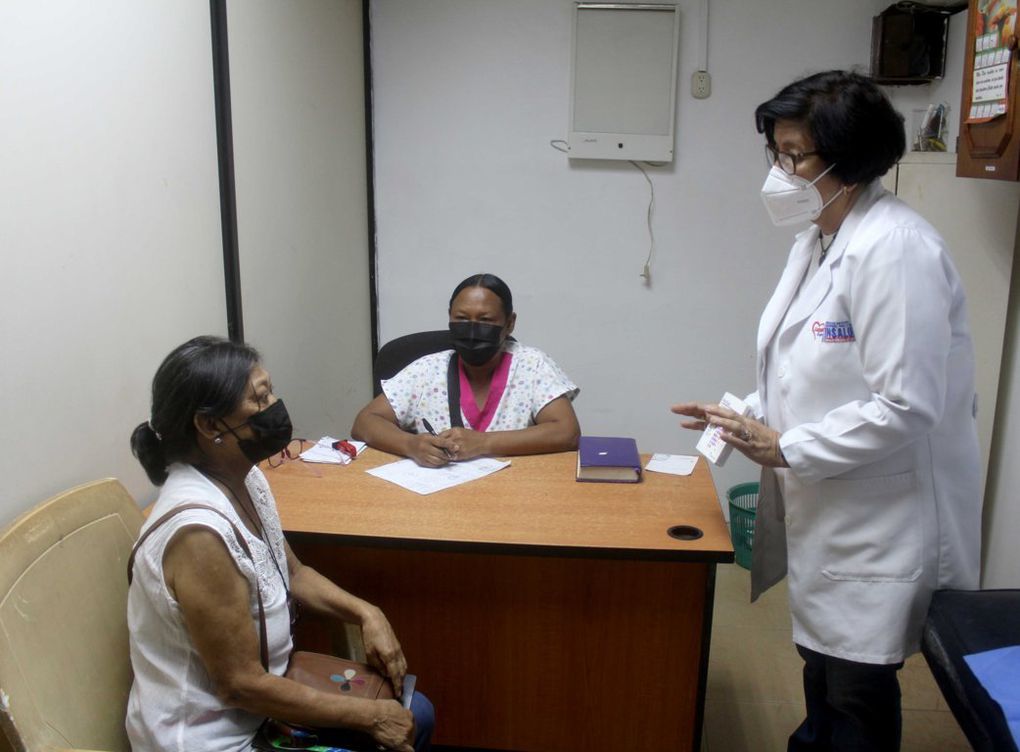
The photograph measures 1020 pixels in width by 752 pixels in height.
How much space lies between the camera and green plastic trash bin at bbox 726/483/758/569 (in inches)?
127

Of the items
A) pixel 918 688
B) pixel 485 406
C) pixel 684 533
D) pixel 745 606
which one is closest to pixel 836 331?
pixel 684 533

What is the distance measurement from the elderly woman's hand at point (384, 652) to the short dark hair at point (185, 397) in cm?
48

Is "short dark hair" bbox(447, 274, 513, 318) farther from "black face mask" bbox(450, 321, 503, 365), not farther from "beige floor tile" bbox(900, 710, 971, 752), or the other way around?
"beige floor tile" bbox(900, 710, 971, 752)

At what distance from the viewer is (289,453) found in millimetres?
2252

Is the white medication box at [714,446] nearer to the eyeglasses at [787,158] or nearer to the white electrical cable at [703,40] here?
the eyeglasses at [787,158]

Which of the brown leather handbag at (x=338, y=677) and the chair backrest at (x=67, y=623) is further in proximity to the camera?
the brown leather handbag at (x=338, y=677)

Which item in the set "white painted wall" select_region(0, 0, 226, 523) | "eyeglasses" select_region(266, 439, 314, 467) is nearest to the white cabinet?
"eyeglasses" select_region(266, 439, 314, 467)

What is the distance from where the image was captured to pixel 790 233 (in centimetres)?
331

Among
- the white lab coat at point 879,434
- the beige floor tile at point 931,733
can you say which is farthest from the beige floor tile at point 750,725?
the white lab coat at point 879,434

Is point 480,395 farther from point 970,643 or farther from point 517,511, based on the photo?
point 970,643

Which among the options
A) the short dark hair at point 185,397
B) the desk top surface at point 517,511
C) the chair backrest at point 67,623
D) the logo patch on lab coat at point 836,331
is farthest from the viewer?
the desk top surface at point 517,511

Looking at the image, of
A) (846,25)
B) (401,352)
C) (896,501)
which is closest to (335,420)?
(401,352)

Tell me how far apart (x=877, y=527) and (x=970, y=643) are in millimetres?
→ 236

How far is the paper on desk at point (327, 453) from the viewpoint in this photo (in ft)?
7.22
